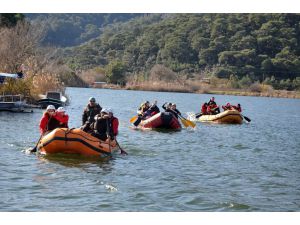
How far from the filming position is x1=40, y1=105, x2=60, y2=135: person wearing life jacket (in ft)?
53.3

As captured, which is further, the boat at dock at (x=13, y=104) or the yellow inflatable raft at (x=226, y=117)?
the boat at dock at (x=13, y=104)

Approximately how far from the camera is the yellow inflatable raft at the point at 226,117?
98.0 feet

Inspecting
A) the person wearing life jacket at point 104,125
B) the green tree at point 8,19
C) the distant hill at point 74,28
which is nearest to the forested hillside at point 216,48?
the distant hill at point 74,28

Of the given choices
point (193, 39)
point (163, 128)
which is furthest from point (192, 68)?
point (163, 128)

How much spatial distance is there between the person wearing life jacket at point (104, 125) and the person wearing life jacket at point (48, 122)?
1.19 m

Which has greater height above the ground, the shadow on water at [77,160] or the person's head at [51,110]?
the person's head at [51,110]

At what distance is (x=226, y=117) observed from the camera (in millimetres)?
29969

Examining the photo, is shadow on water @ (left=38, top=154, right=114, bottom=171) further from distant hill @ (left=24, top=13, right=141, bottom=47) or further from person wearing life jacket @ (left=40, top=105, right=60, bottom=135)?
distant hill @ (left=24, top=13, right=141, bottom=47)

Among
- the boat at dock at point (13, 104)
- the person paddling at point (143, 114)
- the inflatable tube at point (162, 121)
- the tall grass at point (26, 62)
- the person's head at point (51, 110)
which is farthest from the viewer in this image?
the tall grass at point (26, 62)

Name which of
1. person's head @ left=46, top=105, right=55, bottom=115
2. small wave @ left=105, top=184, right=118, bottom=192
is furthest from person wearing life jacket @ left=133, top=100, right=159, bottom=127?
small wave @ left=105, top=184, right=118, bottom=192

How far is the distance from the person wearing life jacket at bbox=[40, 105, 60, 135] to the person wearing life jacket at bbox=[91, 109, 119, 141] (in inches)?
47.0

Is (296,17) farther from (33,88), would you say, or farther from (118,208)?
(118,208)

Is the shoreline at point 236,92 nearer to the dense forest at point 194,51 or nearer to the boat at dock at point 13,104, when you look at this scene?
the dense forest at point 194,51

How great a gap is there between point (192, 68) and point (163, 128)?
61.9 metres
